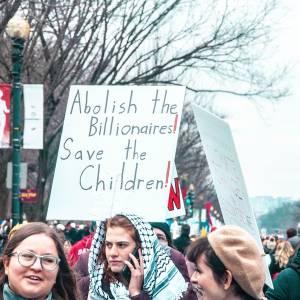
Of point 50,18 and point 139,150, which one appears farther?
point 50,18

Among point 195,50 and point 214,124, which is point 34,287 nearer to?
point 214,124

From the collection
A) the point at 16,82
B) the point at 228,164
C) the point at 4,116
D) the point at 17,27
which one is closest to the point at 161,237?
the point at 228,164

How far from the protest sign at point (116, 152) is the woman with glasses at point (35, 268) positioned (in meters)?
2.69

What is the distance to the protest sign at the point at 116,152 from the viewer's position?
24.7ft

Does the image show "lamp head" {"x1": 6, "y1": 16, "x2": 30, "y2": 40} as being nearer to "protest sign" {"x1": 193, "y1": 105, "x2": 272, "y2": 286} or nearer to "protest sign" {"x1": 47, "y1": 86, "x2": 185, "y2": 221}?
"protest sign" {"x1": 47, "y1": 86, "x2": 185, "y2": 221}

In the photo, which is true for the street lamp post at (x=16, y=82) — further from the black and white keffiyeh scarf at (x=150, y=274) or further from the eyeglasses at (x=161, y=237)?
the black and white keffiyeh scarf at (x=150, y=274)

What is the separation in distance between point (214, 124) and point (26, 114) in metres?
10.3

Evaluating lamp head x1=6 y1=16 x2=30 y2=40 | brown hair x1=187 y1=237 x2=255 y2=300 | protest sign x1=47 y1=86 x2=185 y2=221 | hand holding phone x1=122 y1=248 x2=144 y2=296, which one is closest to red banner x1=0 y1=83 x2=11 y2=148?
lamp head x1=6 y1=16 x2=30 y2=40

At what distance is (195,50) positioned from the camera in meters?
24.0

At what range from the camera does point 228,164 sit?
664 centimetres

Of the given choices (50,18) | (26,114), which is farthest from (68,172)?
(50,18)

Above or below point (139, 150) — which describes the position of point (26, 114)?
above

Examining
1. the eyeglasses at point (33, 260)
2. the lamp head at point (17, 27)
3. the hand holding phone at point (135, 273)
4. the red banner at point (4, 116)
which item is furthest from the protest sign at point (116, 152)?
the red banner at point (4, 116)

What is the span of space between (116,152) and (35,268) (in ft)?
11.7
